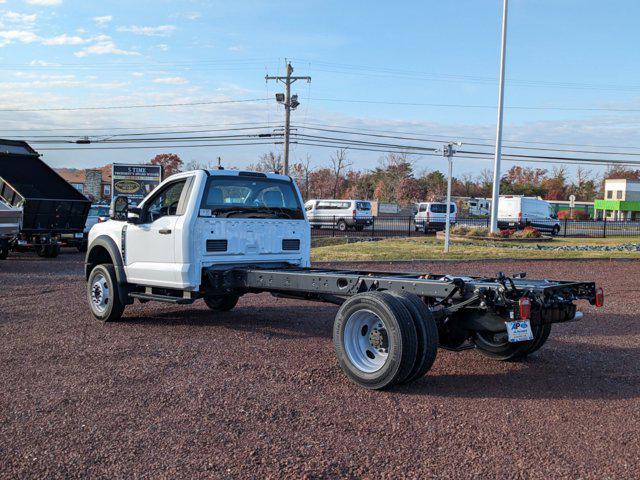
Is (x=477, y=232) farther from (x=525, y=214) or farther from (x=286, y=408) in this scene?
(x=286, y=408)

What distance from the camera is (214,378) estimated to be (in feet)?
21.4

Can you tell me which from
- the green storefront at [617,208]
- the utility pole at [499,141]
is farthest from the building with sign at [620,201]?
the utility pole at [499,141]

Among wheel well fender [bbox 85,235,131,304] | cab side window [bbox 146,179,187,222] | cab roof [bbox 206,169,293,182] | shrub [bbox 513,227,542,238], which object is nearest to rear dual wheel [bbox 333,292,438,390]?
cab roof [bbox 206,169,293,182]

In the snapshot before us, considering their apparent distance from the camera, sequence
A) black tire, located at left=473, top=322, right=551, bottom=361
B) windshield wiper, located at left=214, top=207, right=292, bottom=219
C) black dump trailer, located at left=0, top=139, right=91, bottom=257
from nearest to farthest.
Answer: black tire, located at left=473, top=322, right=551, bottom=361
windshield wiper, located at left=214, top=207, right=292, bottom=219
black dump trailer, located at left=0, top=139, right=91, bottom=257

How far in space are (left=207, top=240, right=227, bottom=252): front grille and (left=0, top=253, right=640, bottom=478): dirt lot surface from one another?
1.15 metres

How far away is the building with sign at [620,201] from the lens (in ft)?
265

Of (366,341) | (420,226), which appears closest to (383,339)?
(366,341)

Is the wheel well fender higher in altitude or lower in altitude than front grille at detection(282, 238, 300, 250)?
lower

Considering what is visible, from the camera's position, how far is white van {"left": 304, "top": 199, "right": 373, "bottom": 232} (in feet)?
140

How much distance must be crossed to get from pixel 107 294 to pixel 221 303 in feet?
5.99

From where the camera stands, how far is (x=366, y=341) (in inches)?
256

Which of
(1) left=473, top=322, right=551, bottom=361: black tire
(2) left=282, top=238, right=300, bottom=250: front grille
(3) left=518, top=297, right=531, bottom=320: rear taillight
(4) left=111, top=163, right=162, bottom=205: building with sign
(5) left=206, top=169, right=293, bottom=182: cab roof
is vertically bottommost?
(1) left=473, top=322, right=551, bottom=361: black tire

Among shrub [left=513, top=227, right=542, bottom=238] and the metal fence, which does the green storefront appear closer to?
the metal fence

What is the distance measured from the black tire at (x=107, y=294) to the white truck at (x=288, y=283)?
2 cm
